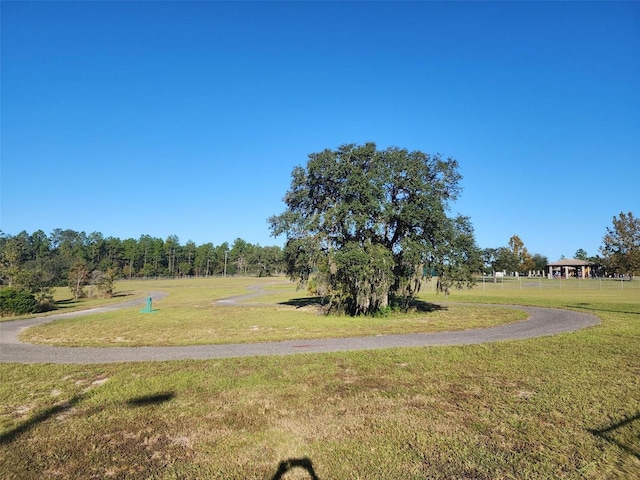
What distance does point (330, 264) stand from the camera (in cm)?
1853

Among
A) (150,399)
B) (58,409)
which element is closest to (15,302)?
(58,409)

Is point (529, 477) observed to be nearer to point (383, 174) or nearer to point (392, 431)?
point (392, 431)

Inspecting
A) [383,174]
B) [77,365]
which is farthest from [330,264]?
[77,365]

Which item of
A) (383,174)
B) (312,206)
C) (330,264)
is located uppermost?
(383,174)

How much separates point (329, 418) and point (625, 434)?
3.58 m

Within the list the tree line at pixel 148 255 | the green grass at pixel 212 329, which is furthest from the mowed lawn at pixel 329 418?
the tree line at pixel 148 255

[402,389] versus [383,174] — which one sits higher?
[383,174]

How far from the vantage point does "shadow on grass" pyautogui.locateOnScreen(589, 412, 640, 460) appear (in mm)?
4176

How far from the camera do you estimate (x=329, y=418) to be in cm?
506

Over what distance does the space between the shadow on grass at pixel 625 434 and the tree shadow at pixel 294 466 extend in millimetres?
3451

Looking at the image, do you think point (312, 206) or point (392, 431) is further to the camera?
point (312, 206)

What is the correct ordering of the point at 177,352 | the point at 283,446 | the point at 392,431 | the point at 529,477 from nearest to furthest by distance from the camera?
the point at 529,477 → the point at 283,446 → the point at 392,431 → the point at 177,352

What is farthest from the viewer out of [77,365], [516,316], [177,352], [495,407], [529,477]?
[516,316]

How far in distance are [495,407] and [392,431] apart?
1.79 m
